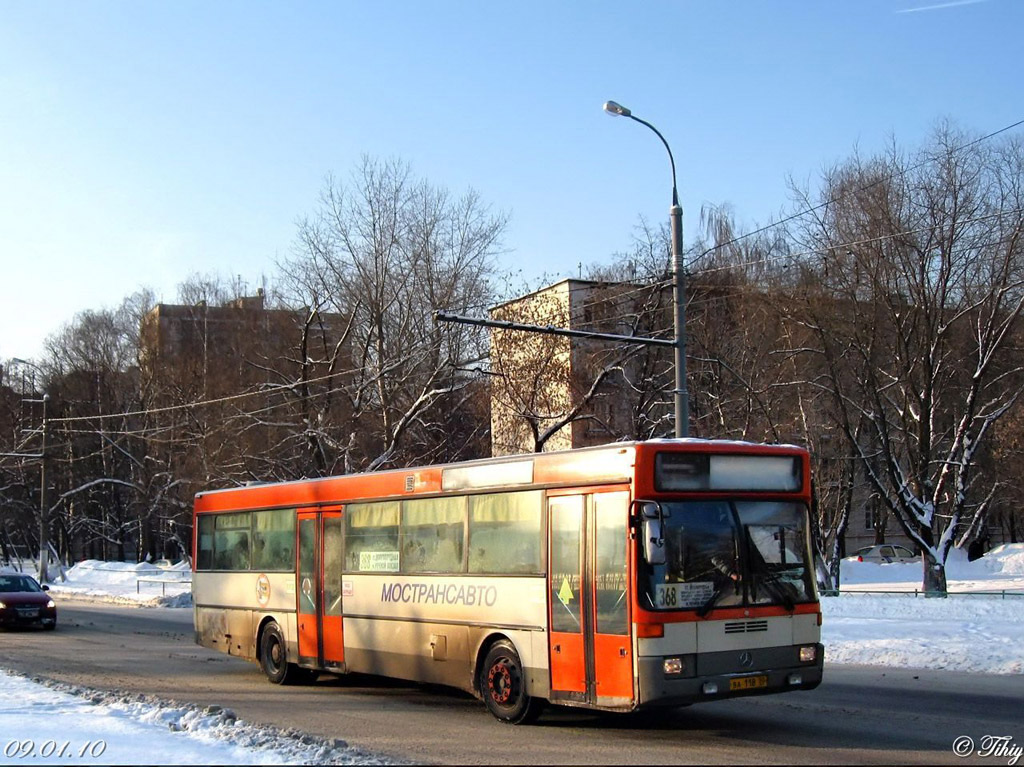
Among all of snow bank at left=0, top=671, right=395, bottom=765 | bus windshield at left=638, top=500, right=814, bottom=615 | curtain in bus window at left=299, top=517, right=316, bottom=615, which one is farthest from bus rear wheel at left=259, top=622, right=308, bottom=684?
bus windshield at left=638, top=500, right=814, bottom=615

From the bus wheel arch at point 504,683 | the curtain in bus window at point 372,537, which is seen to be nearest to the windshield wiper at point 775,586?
the bus wheel arch at point 504,683

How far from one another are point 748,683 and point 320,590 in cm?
688

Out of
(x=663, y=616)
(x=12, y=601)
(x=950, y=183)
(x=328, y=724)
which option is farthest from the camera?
(x=950, y=183)

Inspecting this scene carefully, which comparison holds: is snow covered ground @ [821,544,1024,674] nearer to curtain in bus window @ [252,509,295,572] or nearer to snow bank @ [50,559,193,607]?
curtain in bus window @ [252,509,295,572]

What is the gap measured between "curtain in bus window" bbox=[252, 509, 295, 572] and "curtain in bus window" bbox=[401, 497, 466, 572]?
9.76 feet

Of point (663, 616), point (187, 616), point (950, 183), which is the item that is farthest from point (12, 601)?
point (950, 183)

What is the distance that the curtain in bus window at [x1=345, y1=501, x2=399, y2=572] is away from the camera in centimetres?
1375

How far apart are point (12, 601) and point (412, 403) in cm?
1567

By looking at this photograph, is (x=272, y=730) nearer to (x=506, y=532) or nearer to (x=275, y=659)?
(x=506, y=532)

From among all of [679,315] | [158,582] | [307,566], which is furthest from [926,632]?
[158,582]

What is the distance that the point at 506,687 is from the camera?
1156 cm

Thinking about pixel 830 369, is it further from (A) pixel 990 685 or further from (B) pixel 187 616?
(B) pixel 187 616

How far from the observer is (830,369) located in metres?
30.9

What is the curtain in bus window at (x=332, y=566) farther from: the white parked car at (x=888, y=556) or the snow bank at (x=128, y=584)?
the white parked car at (x=888, y=556)
